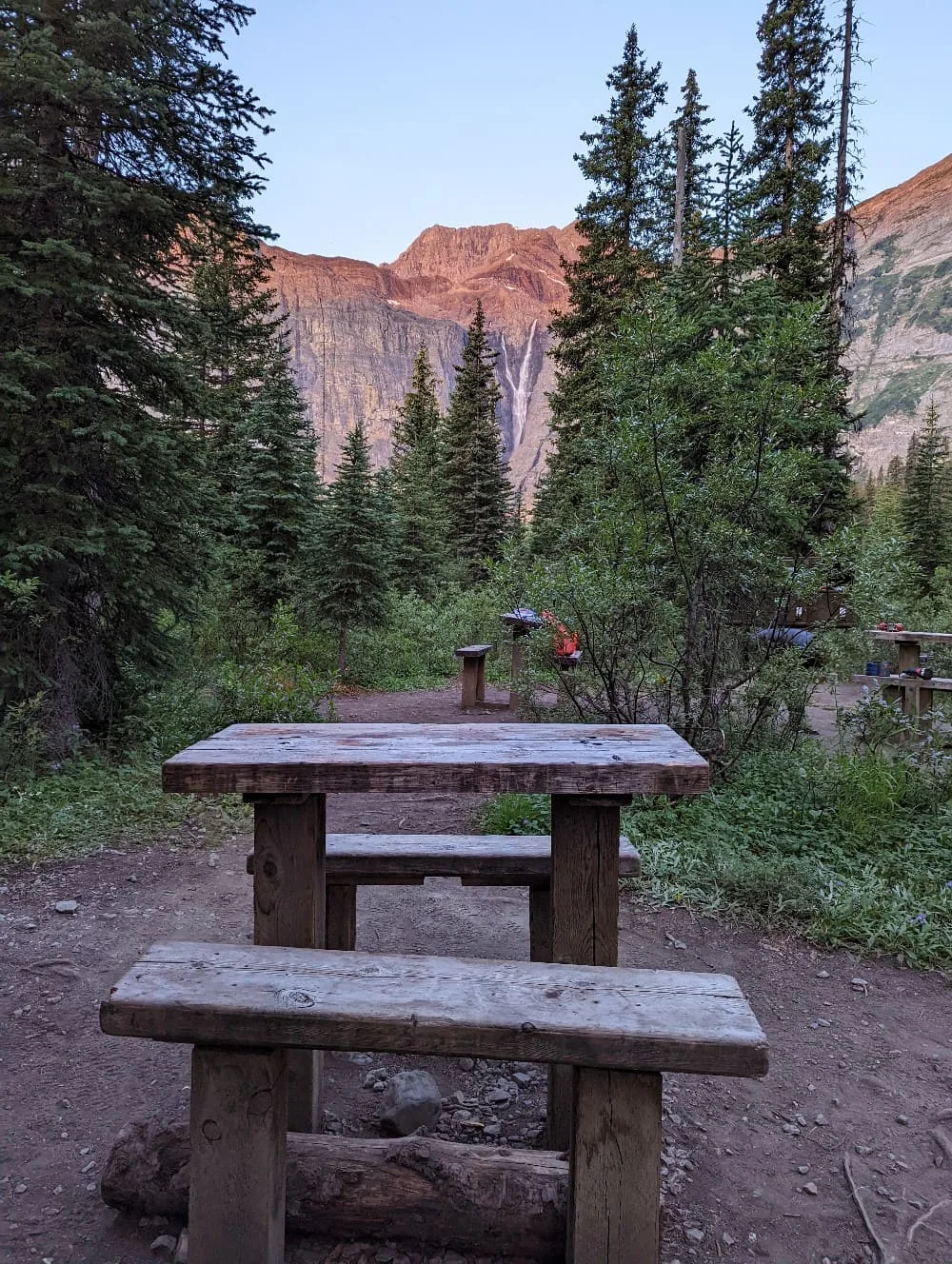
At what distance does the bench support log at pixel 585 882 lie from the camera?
195cm

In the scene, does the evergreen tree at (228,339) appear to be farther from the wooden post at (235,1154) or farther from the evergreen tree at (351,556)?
the wooden post at (235,1154)

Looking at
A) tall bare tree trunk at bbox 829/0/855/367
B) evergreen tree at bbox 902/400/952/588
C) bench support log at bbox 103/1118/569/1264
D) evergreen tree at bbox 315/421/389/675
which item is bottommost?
bench support log at bbox 103/1118/569/1264

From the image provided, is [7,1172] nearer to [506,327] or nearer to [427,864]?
[427,864]

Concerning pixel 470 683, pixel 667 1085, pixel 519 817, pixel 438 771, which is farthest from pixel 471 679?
pixel 438 771

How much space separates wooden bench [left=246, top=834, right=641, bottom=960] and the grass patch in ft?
7.75

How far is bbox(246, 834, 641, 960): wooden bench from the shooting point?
2.65 m

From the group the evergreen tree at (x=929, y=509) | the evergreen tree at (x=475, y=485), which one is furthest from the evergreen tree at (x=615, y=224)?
Answer: the evergreen tree at (x=929, y=509)

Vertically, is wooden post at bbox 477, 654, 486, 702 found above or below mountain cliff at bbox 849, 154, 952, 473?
below

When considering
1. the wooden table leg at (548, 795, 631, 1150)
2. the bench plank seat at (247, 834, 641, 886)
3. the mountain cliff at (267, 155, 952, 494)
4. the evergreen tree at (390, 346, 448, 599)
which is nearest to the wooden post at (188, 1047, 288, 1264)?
the wooden table leg at (548, 795, 631, 1150)

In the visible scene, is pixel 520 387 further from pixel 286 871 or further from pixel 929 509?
pixel 286 871

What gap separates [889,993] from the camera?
3.01 meters

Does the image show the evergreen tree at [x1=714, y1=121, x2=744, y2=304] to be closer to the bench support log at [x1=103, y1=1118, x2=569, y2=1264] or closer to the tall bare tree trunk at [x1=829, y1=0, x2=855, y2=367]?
the tall bare tree trunk at [x1=829, y1=0, x2=855, y2=367]

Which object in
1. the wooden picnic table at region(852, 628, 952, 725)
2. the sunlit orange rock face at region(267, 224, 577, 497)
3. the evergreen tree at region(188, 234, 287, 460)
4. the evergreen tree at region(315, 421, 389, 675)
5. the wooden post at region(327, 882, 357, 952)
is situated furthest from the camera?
the sunlit orange rock face at region(267, 224, 577, 497)

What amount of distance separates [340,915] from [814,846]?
2.95 meters
